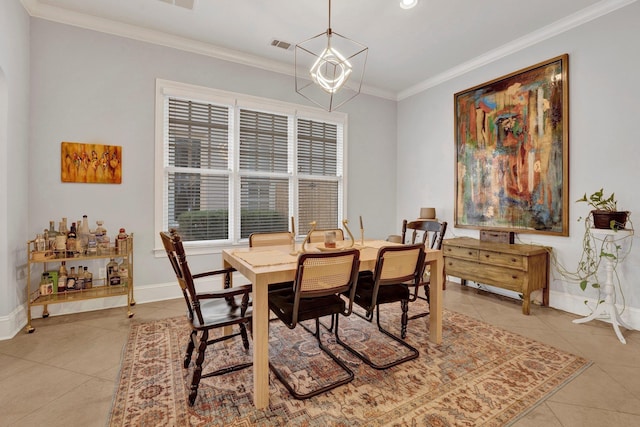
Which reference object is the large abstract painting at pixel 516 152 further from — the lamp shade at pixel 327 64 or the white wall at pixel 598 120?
the lamp shade at pixel 327 64

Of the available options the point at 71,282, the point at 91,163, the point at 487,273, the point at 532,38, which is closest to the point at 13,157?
the point at 91,163

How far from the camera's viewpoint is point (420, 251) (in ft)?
7.58

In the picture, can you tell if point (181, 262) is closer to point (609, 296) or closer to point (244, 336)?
point (244, 336)

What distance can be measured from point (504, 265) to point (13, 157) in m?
5.05

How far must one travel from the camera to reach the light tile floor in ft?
5.64

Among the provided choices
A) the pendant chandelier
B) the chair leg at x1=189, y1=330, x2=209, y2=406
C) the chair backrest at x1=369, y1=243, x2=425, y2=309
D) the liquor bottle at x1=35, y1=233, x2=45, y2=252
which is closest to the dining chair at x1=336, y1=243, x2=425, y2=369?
the chair backrest at x1=369, y1=243, x2=425, y2=309

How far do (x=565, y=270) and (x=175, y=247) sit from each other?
3976mm

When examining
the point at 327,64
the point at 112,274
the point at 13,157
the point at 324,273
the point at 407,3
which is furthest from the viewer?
the point at 327,64

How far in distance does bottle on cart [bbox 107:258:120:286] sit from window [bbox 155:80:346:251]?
0.64m

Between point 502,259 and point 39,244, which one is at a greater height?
point 39,244

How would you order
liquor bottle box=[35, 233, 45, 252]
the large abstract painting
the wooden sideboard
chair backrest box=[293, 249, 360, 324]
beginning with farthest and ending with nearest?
the large abstract painting, the wooden sideboard, liquor bottle box=[35, 233, 45, 252], chair backrest box=[293, 249, 360, 324]

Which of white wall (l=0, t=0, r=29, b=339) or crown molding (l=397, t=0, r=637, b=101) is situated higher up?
crown molding (l=397, t=0, r=637, b=101)

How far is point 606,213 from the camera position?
280 cm

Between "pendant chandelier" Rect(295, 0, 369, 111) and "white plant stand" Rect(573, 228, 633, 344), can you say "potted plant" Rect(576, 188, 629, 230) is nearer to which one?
"white plant stand" Rect(573, 228, 633, 344)
